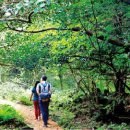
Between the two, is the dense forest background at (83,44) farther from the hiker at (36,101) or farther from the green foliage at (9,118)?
the green foliage at (9,118)

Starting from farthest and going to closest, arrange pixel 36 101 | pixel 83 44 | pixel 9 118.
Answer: pixel 36 101, pixel 9 118, pixel 83 44

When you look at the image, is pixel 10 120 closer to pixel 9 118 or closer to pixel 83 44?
pixel 9 118

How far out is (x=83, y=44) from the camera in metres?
10.7

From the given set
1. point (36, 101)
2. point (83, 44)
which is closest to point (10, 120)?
point (36, 101)

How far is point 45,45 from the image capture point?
1380 centimetres

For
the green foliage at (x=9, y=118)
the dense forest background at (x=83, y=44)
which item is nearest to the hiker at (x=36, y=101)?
the dense forest background at (x=83, y=44)

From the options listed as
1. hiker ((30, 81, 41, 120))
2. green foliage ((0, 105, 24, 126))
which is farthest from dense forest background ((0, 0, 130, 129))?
green foliage ((0, 105, 24, 126))

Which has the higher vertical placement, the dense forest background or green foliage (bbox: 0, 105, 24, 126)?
the dense forest background

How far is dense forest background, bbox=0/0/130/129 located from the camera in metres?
8.26

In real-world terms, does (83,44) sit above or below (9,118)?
above

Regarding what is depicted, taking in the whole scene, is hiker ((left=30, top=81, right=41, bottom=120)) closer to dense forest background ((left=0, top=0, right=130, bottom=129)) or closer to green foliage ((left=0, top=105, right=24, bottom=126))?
dense forest background ((left=0, top=0, right=130, bottom=129))

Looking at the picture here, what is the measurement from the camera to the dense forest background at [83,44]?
27.1 feet

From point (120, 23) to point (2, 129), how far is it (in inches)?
212

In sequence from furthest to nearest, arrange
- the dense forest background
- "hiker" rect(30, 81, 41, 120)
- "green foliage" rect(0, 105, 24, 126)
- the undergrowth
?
"hiker" rect(30, 81, 41, 120) → "green foliage" rect(0, 105, 24, 126) → the undergrowth → the dense forest background
